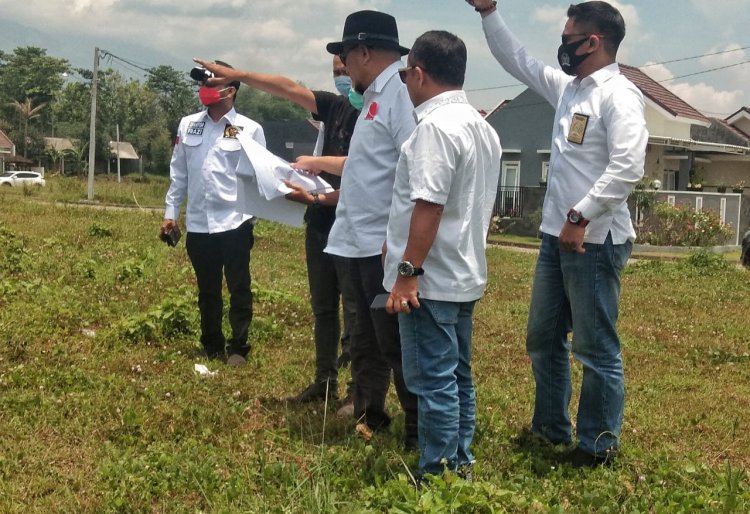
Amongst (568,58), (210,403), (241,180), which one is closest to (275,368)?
(210,403)

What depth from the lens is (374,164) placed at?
12.5ft

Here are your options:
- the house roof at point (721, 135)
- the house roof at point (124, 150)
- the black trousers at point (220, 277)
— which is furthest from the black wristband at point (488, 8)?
the house roof at point (124, 150)

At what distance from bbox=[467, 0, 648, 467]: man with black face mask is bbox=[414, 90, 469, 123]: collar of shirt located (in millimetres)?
643

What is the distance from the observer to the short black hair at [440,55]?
3271 mm

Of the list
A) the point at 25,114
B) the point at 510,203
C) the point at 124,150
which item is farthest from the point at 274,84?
the point at 124,150

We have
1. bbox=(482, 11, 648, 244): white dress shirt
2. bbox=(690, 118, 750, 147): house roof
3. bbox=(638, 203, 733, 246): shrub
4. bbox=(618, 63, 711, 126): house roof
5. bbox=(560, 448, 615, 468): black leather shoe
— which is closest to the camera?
bbox=(482, 11, 648, 244): white dress shirt

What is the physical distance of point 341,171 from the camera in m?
4.22

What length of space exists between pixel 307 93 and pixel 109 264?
5.51 meters

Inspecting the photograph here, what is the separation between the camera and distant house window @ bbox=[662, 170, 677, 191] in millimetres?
26562

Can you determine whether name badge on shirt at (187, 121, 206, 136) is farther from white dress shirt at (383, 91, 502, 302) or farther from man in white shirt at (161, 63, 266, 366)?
white dress shirt at (383, 91, 502, 302)

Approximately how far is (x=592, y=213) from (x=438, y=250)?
691mm

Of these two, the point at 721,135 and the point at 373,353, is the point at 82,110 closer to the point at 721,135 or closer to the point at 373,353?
the point at 721,135

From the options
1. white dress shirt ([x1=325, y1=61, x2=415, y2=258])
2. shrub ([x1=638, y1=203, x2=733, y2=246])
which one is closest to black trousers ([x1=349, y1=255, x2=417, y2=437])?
white dress shirt ([x1=325, y1=61, x2=415, y2=258])

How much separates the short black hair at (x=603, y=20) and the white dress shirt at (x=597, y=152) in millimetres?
126
